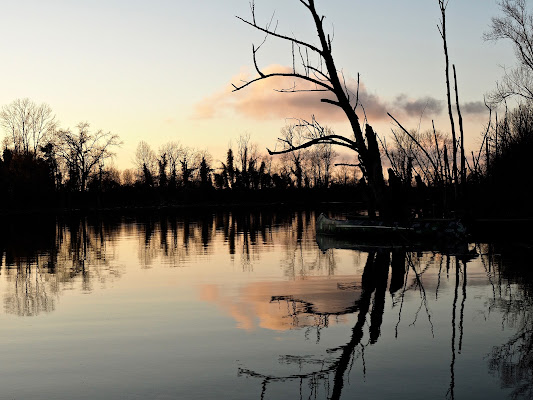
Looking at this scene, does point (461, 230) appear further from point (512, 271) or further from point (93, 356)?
point (93, 356)

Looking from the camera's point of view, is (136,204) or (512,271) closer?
(512,271)

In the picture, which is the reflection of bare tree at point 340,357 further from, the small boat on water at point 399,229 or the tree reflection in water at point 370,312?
the small boat on water at point 399,229

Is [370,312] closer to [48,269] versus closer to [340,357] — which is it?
[340,357]

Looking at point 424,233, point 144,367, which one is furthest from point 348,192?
point 144,367

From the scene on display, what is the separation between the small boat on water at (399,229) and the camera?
77.9 ft

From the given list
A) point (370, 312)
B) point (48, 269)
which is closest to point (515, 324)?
point (370, 312)

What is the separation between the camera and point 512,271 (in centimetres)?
1616

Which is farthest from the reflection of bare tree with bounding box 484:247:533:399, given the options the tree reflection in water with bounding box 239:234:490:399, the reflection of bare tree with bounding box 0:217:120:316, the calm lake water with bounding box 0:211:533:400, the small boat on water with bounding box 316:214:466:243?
the reflection of bare tree with bounding box 0:217:120:316

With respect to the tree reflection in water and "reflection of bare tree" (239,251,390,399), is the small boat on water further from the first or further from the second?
"reflection of bare tree" (239,251,390,399)

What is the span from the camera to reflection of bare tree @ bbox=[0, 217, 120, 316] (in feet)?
44.1

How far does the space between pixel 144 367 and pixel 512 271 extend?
11.1 m

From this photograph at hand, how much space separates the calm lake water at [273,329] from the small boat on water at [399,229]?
376 cm

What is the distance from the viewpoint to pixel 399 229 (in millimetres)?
25344

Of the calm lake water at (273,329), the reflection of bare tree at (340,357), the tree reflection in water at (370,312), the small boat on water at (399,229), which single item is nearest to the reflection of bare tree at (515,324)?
the calm lake water at (273,329)
